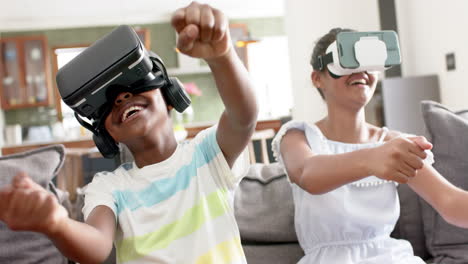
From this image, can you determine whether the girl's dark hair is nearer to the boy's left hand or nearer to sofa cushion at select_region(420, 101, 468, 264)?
sofa cushion at select_region(420, 101, 468, 264)

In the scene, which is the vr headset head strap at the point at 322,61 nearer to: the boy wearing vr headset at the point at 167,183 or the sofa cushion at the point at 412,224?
the boy wearing vr headset at the point at 167,183

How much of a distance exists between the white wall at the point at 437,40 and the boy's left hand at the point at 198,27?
3066mm

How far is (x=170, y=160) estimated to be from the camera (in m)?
1.19

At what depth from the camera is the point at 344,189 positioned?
140 centimetres

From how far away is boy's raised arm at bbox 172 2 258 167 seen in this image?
810mm

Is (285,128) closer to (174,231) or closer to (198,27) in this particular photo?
(174,231)

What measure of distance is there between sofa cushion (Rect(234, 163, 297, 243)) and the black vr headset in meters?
0.58

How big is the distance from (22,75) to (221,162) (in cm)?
809

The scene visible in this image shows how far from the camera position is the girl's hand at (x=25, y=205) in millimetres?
711

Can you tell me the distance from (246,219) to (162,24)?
7.70m

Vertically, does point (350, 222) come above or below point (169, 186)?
below

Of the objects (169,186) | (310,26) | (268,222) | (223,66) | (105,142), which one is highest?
(310,26)

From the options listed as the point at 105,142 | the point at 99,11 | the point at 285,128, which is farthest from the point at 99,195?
the point at 99,11

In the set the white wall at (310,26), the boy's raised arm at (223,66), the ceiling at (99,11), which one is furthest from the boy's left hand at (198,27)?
the ceiling at (99,11)
